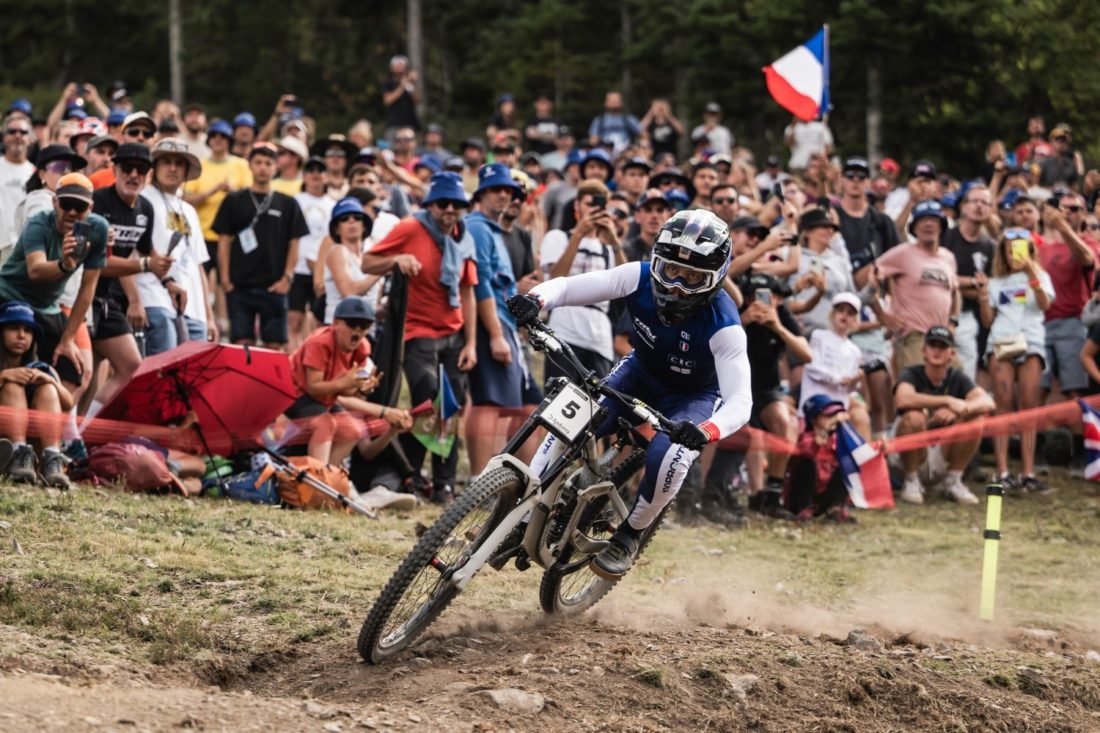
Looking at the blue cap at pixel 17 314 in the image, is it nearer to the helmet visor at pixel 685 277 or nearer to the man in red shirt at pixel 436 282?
the man in red shirt at pixel 436 282

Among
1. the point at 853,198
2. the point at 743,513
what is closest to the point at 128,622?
the point at 743,513

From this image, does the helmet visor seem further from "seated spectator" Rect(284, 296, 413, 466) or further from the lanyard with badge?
the lanyard with badge

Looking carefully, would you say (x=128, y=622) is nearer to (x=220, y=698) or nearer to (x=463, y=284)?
(x=220, y=698)

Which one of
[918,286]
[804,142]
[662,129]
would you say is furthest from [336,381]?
[662,129]

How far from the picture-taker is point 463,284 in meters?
12.7

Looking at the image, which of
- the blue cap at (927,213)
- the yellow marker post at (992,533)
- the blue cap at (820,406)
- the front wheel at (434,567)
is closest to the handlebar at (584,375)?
the front wheel at (434,567)

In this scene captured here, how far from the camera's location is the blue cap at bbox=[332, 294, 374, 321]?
11.8 m

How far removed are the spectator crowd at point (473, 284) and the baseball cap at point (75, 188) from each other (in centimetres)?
2

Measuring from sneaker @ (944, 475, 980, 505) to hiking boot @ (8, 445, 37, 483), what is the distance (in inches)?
352

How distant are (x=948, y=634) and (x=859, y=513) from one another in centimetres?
446

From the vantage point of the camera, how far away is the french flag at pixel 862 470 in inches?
550

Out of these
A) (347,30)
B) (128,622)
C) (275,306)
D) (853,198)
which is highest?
(347,30)

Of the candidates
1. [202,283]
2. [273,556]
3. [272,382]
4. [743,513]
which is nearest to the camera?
[273,556]

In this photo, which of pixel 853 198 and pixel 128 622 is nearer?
pixel 128 622
